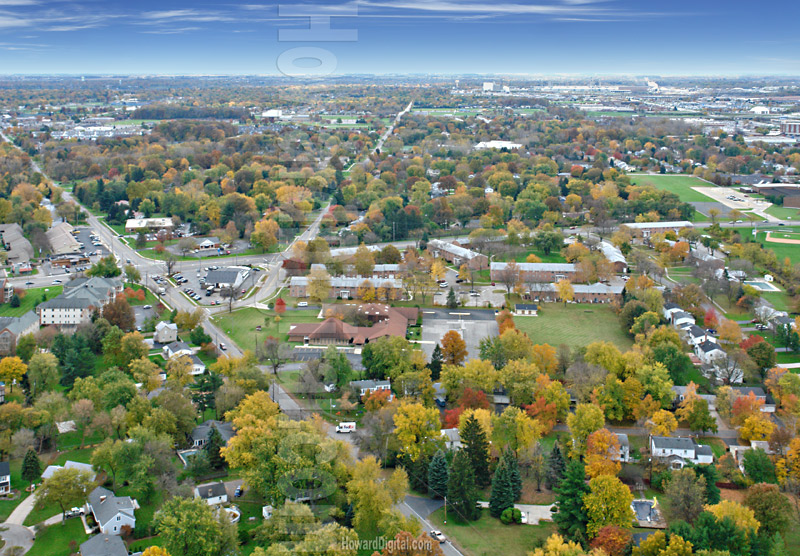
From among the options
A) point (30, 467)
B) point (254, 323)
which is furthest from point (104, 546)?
point (254, 323)

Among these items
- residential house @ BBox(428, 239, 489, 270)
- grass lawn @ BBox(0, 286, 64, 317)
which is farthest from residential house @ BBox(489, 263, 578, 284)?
grass lawn @ BBox(0, 286, 64, 317)

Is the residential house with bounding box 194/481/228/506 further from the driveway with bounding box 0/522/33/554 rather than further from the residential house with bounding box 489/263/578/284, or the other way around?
the residential house with bounding box 489/263/578/284

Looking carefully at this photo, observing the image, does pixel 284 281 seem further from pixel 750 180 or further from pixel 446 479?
pixel 750 180

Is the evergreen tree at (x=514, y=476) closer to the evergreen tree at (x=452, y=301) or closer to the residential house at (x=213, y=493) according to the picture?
the residential house at (x=213, y=493)

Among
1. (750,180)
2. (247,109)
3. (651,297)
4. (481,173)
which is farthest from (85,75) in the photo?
(651,297)

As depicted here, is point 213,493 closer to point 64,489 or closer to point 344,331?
point 64,489
